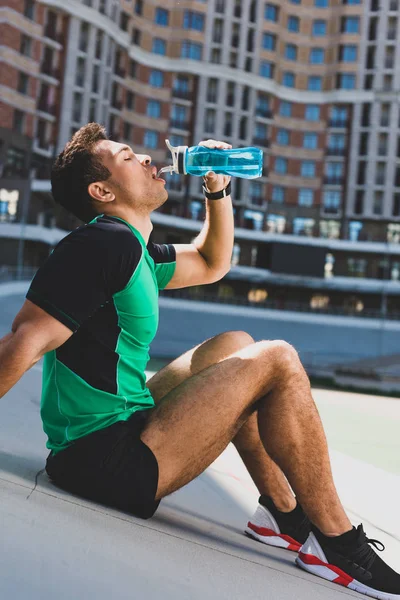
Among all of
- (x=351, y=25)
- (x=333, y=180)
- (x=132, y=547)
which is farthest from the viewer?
(x=333, y=180)

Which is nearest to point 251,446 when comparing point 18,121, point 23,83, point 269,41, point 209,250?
point 209,250

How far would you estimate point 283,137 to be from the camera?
43.3 m

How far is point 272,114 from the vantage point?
140 ft

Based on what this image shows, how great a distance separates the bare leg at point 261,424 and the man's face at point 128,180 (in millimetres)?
515

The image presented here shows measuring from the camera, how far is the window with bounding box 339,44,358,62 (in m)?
42.1

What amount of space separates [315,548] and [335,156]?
4262 centimetres

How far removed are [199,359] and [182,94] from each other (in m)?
40.8

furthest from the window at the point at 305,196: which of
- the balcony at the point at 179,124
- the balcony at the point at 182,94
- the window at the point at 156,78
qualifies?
the window at the point at 156,78

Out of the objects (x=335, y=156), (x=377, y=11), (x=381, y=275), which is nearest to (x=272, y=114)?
(x=335, y=156)

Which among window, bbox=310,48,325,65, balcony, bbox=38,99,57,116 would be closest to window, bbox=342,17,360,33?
window, bbox=310,48,325,65

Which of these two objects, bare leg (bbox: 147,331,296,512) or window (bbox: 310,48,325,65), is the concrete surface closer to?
bare leg (bbox: 147,331,296,512)

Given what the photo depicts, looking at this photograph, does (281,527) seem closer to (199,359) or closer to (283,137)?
(199,359)

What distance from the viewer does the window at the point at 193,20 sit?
40219 millimetres

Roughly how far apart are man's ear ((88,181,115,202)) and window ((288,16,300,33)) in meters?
43.9
